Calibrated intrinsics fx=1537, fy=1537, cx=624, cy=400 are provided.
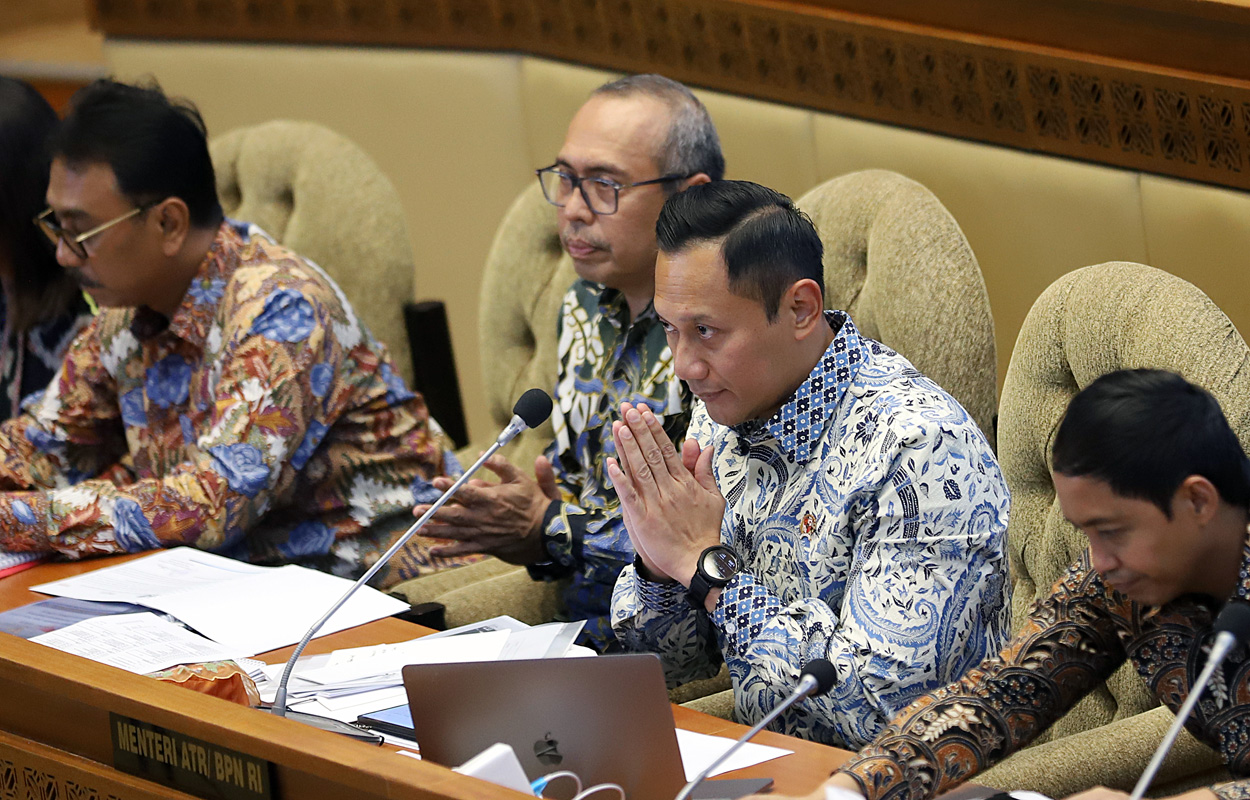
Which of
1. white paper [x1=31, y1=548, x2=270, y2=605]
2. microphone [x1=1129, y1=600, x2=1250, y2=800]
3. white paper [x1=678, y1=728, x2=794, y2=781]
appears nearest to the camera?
microphone [x1=1129, y1=600, x2=1250, y2=800]

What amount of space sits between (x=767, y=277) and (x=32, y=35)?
4302 millimetres

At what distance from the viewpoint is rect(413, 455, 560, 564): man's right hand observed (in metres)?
2.22

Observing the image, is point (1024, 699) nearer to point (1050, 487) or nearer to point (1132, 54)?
point (1050, 487)

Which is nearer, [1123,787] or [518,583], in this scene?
[1123,787]

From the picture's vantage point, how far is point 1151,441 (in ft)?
4.25

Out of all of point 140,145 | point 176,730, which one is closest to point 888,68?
point 140,145

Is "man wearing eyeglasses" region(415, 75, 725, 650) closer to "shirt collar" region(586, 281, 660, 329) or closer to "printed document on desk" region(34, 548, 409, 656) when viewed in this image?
"shirt collar" region(586, 281, 660, 329)

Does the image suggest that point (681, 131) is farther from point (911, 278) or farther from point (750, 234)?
point (750, 234)

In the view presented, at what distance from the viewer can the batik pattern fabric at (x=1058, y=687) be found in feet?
4.56

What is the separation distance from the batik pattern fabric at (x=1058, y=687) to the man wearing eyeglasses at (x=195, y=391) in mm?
1211

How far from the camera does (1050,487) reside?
2.02 meters

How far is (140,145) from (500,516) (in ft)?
2.81

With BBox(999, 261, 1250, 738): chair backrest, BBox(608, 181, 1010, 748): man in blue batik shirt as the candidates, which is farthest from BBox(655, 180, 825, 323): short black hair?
BBox(999, 261, 1250, 738): chair backrest

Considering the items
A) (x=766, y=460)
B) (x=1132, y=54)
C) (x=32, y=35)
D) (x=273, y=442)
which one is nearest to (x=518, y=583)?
(x=273, y=442)
